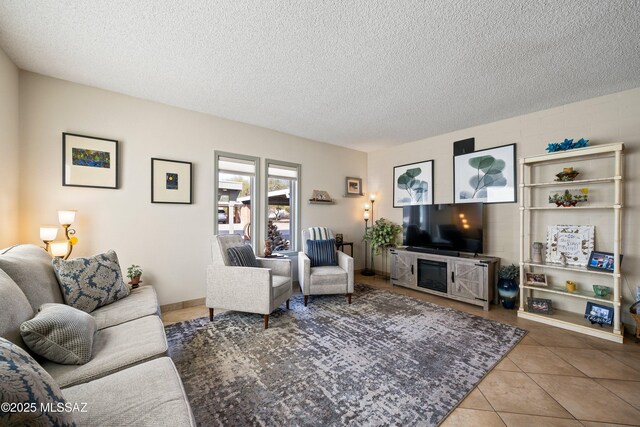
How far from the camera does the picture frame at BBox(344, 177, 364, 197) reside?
4.98 metres

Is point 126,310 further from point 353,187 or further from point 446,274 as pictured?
point 353,187

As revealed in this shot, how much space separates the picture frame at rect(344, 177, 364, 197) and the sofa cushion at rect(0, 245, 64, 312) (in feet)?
13.5

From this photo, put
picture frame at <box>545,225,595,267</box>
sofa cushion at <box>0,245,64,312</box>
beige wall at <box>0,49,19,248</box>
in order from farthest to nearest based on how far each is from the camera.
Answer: picture frame at <box>545,225,595,267</box>
beige wall at <box>0,49,19,248</box>
sofa cushion at <box>0,245,64,312</box>

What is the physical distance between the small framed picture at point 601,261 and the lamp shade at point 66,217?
5272 millimetres

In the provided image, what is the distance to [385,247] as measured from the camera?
4820 mm

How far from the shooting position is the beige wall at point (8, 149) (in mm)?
2086

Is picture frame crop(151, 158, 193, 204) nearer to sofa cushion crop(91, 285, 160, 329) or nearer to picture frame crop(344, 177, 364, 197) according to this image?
sofa cushion crop(91, 285, 160, 329)

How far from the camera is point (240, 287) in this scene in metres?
2.70

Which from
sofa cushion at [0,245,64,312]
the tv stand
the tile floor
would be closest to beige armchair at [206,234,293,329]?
sofa cushion at [0,245,64,312]

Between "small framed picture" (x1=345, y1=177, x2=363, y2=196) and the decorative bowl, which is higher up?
"small framed picture" (x1=345, y1=177, x2=363, y2=196)

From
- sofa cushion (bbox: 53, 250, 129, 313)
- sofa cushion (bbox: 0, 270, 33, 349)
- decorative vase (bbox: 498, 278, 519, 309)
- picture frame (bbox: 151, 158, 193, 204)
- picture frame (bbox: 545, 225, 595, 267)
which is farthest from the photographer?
decorative vase (bbox: 498, 278, 519, 309)

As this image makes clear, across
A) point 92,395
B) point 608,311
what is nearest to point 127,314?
point 92,395

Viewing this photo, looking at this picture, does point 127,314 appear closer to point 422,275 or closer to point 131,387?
point 131,387

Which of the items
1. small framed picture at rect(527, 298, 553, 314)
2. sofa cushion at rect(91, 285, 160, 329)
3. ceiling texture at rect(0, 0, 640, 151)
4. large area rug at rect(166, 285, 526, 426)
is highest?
ceiling texture at rect(0, 0, 640, 151)
